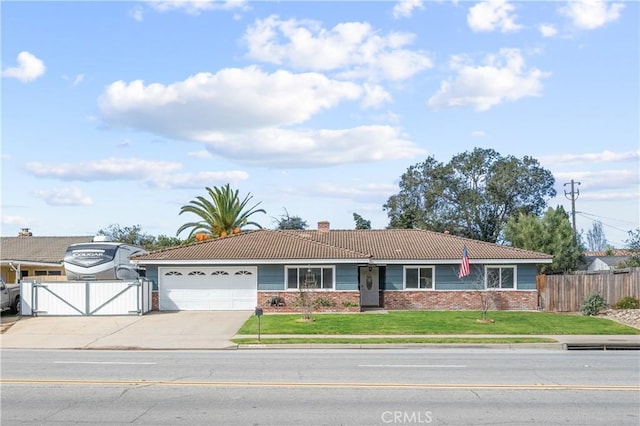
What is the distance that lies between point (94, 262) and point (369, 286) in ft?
43.9

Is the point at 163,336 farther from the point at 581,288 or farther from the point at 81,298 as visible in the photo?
the point at 581,288

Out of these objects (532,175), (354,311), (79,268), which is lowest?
(354,311)

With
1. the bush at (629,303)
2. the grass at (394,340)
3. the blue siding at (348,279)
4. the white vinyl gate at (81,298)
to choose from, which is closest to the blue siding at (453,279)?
the blue siding at (348,279)

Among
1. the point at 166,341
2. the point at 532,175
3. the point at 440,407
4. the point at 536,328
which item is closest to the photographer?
the point at 440,407

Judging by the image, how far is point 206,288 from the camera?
3216 cm

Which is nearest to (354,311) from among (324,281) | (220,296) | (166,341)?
(324,281)

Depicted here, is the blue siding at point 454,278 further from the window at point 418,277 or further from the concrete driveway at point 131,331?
the concrete driveway at point 131,331

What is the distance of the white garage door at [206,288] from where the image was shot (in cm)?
3197

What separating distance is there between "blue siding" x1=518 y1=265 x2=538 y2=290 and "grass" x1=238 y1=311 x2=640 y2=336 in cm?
443

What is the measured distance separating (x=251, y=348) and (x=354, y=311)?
11.5 metres

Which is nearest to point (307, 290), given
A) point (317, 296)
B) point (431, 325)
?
point (317, 296)

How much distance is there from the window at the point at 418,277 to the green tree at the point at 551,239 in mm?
21705

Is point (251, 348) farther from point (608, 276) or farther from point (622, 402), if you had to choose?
point (608, 276)

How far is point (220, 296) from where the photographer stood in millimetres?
32094
